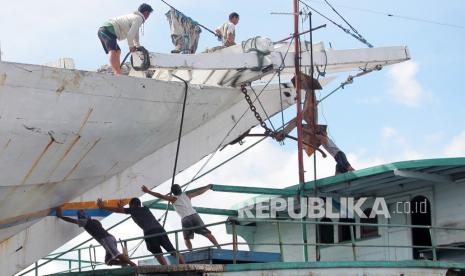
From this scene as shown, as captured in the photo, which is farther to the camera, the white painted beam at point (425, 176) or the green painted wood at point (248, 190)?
the green painted wood at point (248, 190)

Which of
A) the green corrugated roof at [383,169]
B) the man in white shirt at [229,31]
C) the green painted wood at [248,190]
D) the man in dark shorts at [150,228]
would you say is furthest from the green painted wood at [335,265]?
the man in white shirt at [229,31]

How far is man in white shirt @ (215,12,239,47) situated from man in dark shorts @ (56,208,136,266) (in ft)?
15.5

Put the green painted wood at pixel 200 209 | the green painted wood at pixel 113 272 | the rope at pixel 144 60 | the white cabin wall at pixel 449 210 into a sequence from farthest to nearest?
the green painted wood at pixel 200 209, the white cabin wall at pixel 449 210, the rope at pixel 144 60, the green painted wood at pixel 113 272

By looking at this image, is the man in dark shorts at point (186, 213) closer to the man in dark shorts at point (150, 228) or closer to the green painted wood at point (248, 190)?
the man in dark shorts at point (150, 228)

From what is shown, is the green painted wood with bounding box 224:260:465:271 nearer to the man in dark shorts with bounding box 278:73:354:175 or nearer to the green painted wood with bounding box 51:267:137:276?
the green painted wood with bounding box 51:267:137:276

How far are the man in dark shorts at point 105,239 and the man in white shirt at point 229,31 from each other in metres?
4.73

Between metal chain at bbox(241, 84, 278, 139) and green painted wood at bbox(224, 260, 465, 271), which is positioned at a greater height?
metal chain at bbox(241, 84, 278, 139)

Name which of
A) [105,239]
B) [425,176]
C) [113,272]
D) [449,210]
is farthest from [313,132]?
[113,272]

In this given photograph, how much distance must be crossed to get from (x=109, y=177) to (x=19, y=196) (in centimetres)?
192

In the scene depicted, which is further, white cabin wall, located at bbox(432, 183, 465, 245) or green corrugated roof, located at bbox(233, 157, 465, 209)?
white cabin wall, located at bbox(432, 183, 465, 245)

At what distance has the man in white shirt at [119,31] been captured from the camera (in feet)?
50.9

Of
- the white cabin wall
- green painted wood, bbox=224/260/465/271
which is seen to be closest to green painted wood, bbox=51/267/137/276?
green painted wood, bbox=224/260/465/271

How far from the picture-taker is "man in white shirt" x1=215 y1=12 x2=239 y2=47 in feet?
60.1

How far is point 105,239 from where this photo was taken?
15.5 m
